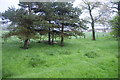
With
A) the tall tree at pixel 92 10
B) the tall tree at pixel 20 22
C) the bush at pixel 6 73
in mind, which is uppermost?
the tall tree at pixel 92 10

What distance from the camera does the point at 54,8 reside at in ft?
29.3

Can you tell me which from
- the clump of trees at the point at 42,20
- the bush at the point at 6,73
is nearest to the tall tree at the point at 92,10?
the clump of trees at the point at 42,20

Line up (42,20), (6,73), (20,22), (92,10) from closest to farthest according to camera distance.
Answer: (6,73) → (20,22) → (42,20) → (92,10)

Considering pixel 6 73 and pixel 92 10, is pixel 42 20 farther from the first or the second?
pixel 92 10

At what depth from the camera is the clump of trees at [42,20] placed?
7.07 meters

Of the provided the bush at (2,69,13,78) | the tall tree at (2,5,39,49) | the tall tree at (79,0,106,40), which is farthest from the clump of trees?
the tall tree at (79,0,106,40)

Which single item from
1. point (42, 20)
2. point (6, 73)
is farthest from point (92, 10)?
point (6, 73)

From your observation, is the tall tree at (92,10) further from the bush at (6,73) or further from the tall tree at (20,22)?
the bush at (6,73)

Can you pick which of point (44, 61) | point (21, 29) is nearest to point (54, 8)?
point (21, 29)

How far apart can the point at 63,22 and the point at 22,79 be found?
5989mm

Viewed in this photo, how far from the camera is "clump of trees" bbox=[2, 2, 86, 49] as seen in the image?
23.2 ft

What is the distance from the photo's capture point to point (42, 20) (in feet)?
25.5

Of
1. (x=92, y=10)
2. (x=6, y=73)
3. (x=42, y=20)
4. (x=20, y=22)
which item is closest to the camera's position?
(x=6, y=73)

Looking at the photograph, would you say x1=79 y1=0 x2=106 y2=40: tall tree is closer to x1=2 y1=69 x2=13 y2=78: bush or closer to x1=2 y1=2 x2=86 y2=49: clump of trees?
x1=2 y1=2 x2=86 y2=49: clump of trees
